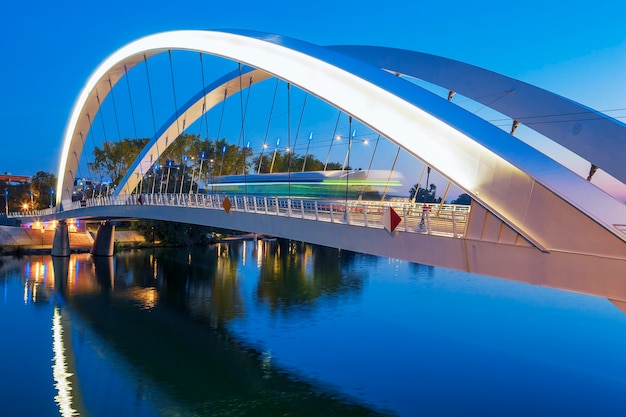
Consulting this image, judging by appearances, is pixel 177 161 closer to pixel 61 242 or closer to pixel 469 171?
pixel 61 242

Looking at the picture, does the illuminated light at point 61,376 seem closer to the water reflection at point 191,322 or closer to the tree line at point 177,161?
the water reflection at point 191,322

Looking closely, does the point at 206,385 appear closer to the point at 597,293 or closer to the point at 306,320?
the point at 306,320

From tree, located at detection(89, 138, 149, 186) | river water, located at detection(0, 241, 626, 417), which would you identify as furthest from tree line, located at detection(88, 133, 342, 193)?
river water, located at detection(0, 241, 626, 417)

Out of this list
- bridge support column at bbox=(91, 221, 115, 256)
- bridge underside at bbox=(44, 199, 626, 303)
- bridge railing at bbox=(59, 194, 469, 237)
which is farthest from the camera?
bridge support column at bbox=(91, 221, 115, 256)

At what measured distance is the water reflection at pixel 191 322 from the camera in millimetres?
13125

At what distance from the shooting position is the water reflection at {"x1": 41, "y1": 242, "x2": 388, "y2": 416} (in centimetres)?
1312

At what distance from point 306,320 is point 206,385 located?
658cm

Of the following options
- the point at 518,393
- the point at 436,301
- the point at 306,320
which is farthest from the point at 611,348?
the point at 306,320

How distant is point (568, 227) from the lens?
7.82 meters

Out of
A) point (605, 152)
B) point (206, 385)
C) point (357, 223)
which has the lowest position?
point (206, 385)

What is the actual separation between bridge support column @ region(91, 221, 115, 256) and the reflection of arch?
32050 mm

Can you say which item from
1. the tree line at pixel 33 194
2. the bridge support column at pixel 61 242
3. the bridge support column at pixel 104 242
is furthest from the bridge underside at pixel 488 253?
the tree line at pixel 33 194

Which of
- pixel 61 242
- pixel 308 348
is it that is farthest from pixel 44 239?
pixel 308 348

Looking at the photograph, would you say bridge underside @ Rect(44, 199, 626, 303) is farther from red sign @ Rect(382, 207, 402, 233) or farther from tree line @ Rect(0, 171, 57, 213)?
tree line @ Rect(0, 171, 57, 213)
